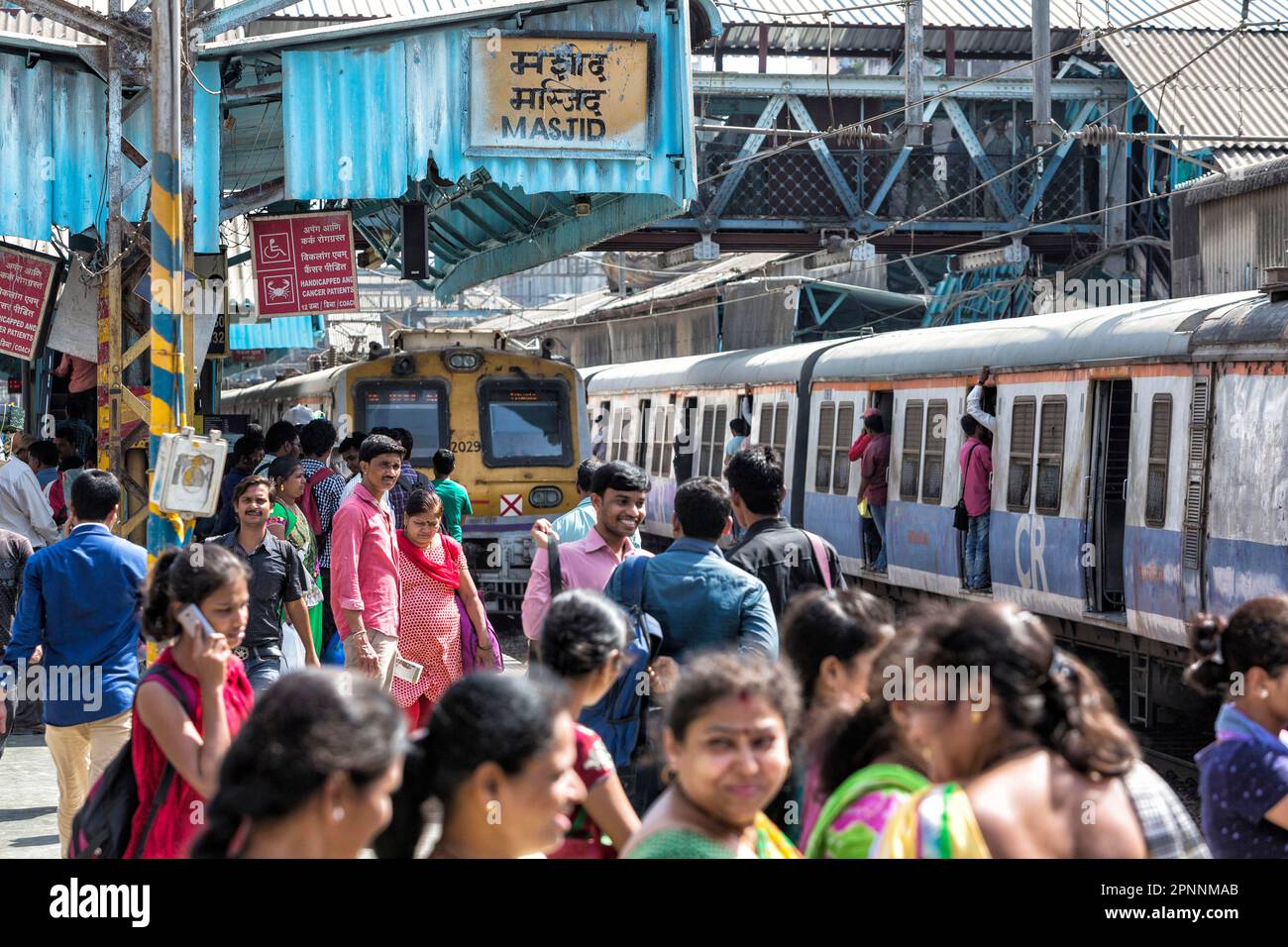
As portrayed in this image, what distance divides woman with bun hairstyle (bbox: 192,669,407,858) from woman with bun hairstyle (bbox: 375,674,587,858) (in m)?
0.25

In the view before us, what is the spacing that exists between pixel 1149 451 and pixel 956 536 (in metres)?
3.43

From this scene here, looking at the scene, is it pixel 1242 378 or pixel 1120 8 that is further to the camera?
pixel 1120 8

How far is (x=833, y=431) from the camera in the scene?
19250 mm

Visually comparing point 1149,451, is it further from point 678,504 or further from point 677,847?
point 677,847

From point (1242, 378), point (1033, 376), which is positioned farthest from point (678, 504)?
point (1033, 376)

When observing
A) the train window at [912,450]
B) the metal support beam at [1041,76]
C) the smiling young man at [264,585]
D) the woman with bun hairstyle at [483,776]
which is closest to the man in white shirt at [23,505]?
the smiling young man at [264,585]

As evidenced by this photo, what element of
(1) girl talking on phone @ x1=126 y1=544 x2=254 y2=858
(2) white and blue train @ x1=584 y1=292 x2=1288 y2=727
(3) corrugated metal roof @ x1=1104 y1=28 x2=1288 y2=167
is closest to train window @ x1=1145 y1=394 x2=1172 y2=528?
(2) white and blue train @ x1=584 y1=292 x2=1288 y2=727

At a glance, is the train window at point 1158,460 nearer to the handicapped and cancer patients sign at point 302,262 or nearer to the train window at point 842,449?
the handicapped and cancer patients sign at point 302,262

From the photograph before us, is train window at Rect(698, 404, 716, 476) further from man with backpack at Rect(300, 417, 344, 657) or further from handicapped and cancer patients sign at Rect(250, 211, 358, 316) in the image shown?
man with backpack at Rect(300, 417, 344, 657)

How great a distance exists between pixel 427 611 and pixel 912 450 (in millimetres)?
9080

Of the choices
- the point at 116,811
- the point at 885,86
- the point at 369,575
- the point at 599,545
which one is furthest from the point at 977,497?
the point at 885,86

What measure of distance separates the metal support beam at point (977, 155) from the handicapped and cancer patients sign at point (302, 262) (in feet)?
62.7

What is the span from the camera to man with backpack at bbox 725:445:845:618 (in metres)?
6.74

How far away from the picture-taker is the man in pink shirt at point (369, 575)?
8.28 m
